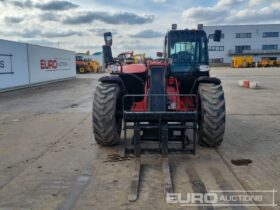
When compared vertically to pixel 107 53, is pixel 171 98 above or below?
below

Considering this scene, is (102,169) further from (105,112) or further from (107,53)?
(107,53)

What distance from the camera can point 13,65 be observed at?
2127 centimetres

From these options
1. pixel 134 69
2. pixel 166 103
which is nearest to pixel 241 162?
pixel 166 103

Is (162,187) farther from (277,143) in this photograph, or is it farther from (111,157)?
(277,143)

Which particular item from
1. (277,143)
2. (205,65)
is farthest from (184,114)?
(277,143)

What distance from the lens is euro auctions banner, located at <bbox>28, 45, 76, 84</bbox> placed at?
24562 mm

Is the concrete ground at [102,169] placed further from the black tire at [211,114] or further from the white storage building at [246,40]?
the white storage building at [246,40]

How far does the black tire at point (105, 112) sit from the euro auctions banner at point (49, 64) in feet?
60.9

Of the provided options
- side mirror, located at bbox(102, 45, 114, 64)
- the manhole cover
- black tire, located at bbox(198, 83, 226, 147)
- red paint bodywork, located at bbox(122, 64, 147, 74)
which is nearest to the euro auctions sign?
red paint bodywork, located at bbox(122, 64, 147, 74)

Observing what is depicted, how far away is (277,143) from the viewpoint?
7.45m

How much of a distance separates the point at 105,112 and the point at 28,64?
18.6 metres

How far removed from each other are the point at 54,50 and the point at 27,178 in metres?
25.5

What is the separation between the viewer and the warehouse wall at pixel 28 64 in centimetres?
2036

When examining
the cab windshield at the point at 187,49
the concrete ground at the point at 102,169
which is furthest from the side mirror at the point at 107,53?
the concrete ground at the point at 102,169
